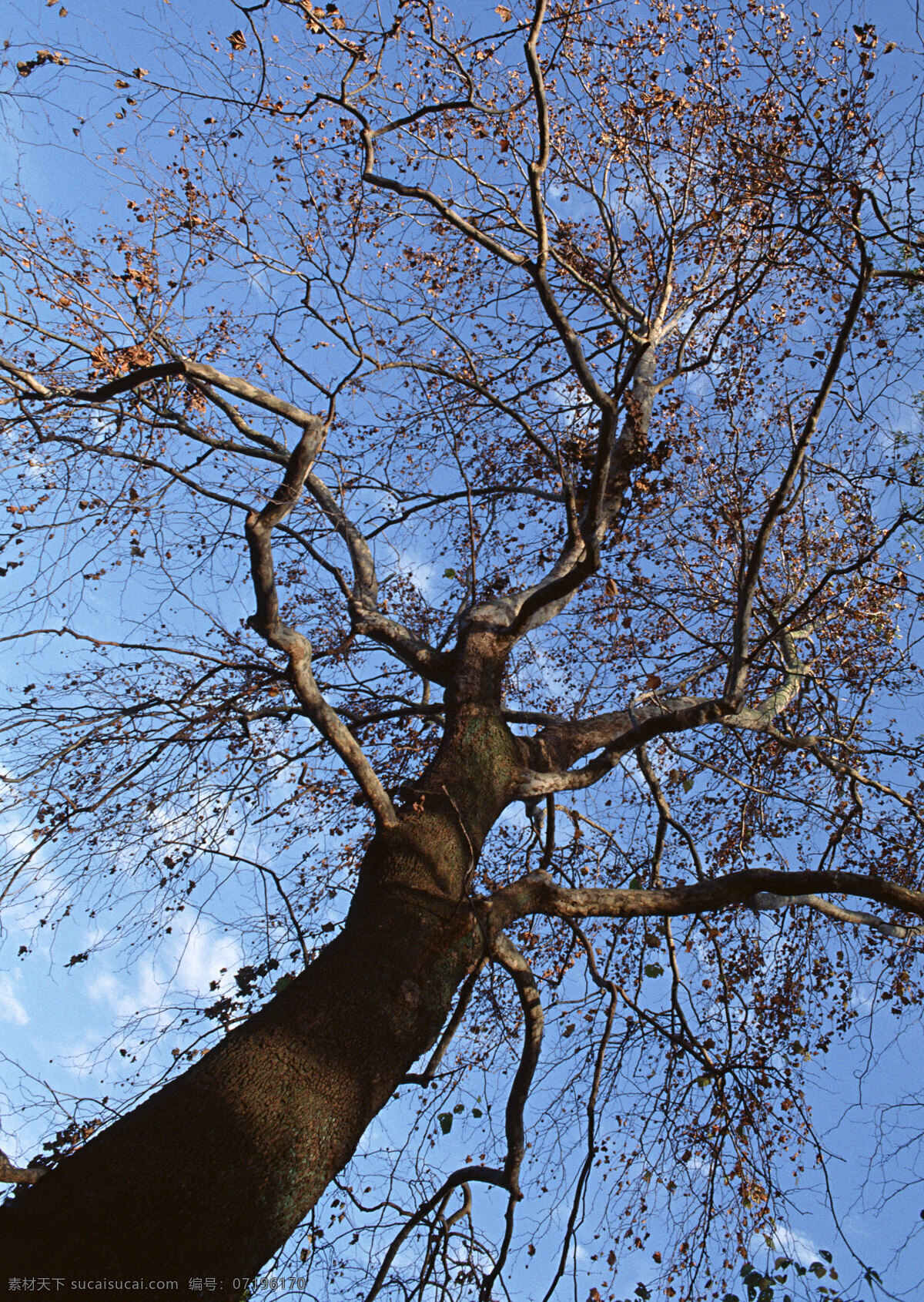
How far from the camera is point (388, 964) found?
106 inches

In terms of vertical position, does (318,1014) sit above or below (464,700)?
below

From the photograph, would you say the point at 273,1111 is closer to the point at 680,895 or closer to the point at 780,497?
the point at 680,895

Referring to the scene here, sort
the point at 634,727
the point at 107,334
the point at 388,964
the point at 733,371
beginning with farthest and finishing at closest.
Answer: the point at 733,371, the point at 107,334, the point at 634,727, the point at 388,964

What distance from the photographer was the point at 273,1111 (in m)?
2.25

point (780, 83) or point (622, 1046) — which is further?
point (622, 1046)

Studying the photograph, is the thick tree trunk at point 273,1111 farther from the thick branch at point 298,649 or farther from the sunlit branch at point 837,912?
the sunlit branch at point 837,912

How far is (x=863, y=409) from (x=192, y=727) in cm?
390

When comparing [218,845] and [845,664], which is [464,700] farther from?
[845,664]

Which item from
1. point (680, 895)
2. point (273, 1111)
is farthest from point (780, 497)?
point (273, 1111)

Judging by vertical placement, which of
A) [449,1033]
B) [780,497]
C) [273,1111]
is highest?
[780,497]

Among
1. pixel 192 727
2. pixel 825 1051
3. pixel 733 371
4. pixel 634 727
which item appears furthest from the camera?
pixel 733 371

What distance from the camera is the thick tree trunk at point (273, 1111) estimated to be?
73.6 inches

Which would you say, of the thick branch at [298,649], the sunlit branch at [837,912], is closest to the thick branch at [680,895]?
the thick branch at [298,649]

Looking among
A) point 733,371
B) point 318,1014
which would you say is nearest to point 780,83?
point 733,371
